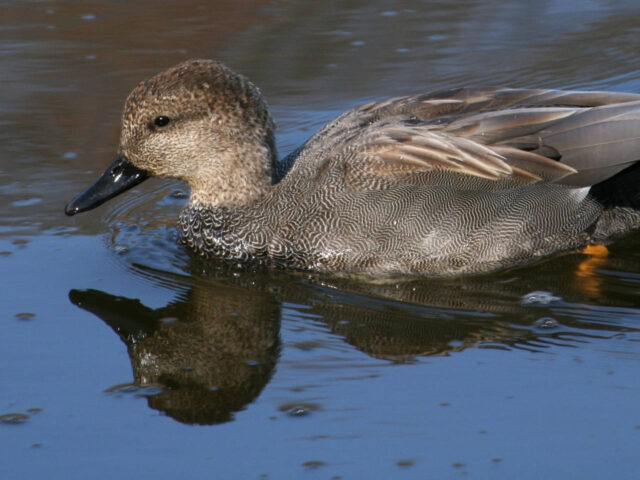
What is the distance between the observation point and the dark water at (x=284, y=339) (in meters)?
4.24

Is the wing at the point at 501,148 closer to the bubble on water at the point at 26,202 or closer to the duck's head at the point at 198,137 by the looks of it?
the duck's head at the point at 198,137

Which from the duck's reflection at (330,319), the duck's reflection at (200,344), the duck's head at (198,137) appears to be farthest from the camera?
the duck's head at (198,137)

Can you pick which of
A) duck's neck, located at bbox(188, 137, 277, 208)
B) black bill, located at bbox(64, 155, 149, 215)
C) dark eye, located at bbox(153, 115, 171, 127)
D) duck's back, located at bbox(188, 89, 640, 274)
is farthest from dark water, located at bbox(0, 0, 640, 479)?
dark eye, located at bbox(153, 115, 171, 127)

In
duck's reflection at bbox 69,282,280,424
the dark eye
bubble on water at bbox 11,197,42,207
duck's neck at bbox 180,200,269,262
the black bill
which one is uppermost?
the dark eye

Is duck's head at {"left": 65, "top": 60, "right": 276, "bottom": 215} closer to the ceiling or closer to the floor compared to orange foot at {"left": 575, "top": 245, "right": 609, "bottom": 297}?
closer to the ceiling

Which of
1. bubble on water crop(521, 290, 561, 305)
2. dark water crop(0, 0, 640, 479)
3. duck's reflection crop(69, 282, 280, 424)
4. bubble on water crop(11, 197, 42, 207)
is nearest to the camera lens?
dark water crop(0, 0, 640, 479)

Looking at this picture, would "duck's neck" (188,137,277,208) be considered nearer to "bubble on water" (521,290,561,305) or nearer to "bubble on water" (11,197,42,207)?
"bubble on water" (11,197,42,207)

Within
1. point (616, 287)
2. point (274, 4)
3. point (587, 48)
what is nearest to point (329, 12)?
point (274, 4)

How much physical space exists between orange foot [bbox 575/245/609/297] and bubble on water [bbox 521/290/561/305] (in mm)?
208

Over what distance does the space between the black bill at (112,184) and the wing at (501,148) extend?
105 cm

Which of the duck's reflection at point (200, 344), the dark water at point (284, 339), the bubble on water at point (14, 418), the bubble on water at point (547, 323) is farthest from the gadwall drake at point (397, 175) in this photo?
the bubble on water at point (14, 418)

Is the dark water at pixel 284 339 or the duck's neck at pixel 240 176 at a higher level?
the duck's neck at pixel 240 176

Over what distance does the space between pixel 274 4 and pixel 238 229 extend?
4.54m

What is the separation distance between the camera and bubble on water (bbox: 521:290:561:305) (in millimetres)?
5660
